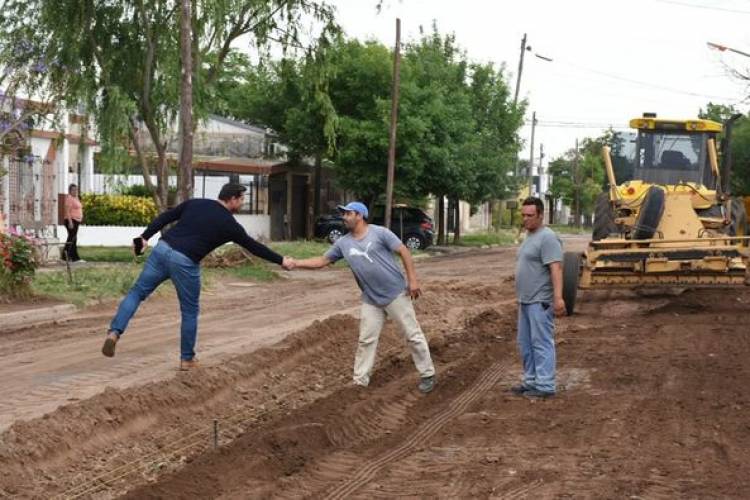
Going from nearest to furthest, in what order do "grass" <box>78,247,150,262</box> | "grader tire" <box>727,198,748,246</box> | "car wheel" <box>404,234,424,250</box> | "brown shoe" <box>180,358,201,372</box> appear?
"brown shoe" <box>180,358,201,372</box>
"grader tire" <box>727,198,748,246</box>
"grass" <box>78,247,150,262</box>
"car wheel" <box>404,234,424,250</box>

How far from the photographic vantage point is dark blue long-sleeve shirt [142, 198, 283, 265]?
10148 millimetres

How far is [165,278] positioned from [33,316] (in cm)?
619

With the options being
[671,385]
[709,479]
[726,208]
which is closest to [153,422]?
[709,479]

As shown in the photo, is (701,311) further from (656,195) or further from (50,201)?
(50,201)

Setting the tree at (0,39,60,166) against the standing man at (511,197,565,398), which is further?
the tree at (0,39,60,166)

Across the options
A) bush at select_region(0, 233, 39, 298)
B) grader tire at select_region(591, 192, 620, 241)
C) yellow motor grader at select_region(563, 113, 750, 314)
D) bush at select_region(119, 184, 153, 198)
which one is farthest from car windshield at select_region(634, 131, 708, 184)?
bush at select_region(119, 184, 153, 198)

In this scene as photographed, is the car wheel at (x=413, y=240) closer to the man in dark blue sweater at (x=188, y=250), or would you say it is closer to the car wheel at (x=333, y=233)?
the car wheel at (x=333, y=233)

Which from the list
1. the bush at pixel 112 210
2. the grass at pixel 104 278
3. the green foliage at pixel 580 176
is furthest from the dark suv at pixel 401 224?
the green foliage at pixel 580 176

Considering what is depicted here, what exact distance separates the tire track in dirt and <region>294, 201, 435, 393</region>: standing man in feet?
1.80

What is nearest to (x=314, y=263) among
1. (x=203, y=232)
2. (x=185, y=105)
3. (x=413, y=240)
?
(x=203, y=232)

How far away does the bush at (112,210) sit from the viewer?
33.9 metres

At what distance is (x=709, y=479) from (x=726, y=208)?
12386 millimetres

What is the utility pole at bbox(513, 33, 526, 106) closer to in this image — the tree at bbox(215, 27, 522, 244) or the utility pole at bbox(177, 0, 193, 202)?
the tree at bbox(215, 27, 522, 244)

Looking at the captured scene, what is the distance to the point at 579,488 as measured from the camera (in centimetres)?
642
